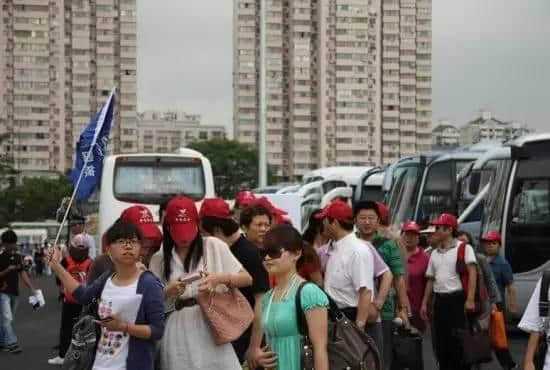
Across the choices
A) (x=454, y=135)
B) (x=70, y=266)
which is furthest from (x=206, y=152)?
(x=70, y=266)

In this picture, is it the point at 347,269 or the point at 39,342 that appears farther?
the point at 39,342

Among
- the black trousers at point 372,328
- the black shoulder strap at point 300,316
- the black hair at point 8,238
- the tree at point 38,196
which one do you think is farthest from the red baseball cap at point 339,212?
the tree at point 38,196

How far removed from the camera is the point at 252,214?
25.1 ft

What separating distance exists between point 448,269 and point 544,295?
438cm

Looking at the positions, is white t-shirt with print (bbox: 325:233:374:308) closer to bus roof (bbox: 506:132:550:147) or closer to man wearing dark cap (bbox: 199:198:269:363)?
man wearing dark cap (bbox: 199:198:269:363)

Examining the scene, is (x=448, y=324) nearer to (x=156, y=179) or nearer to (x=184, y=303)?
(x=184, y=303)

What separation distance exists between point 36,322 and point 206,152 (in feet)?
275

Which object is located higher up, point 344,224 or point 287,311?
point 344,224

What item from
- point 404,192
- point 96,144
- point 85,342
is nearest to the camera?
point 85,342

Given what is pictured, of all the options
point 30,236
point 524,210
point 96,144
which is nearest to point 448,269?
point 96,144

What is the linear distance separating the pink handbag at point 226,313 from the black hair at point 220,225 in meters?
0.76

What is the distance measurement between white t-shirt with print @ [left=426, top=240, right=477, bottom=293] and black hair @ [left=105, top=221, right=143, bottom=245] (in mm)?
5120

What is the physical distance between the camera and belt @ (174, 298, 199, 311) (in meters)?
6.01

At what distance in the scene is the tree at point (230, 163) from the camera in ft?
340
